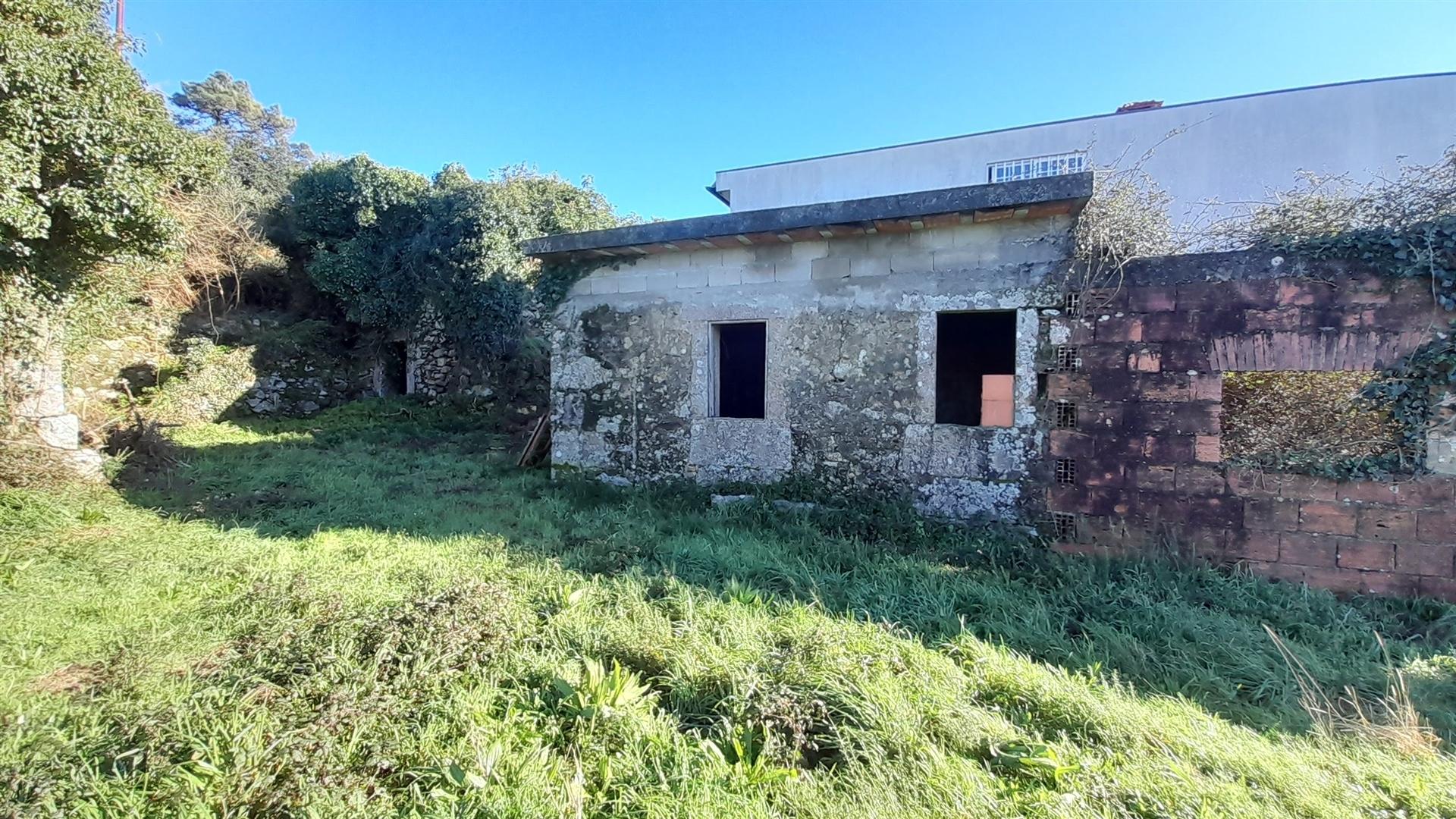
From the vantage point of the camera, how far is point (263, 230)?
13992 millimetres

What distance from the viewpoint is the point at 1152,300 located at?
470 cm

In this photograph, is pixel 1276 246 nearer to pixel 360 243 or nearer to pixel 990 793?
pixel 990 793

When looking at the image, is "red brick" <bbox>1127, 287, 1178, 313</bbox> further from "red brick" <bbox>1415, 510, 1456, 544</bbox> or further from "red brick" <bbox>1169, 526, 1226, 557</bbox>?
"red brick" <bbox>1415, 510, 1456, 544</bbox>

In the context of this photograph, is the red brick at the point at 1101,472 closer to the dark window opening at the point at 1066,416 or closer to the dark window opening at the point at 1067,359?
the dark window opening at the point at 1066,416

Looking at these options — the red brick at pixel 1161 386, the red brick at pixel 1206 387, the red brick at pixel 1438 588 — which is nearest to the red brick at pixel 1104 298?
the red brick at pixel 1161 386

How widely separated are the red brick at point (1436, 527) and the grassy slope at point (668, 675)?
0.50 meters

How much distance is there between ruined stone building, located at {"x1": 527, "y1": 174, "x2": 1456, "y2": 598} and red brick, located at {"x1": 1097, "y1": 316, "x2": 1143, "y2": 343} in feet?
0.05

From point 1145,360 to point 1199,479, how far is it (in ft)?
3.27

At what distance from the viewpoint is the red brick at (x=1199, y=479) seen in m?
4.54

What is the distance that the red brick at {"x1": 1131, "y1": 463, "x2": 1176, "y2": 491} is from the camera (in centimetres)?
465

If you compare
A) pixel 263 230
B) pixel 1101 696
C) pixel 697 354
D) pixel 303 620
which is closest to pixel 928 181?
pixel 697 354

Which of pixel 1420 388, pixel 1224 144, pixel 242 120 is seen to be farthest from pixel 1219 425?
pixel 242 120

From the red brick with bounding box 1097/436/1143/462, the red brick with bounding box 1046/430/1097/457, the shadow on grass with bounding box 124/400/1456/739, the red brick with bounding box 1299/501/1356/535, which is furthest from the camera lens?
the red brick with bounding box 1046/430/1097/457

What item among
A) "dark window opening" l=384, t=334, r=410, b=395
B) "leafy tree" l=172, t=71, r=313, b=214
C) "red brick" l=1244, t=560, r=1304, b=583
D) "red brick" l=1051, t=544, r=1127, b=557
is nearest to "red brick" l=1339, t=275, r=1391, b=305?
"red brick" l=1244, t=560, r=1304, b=583
